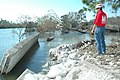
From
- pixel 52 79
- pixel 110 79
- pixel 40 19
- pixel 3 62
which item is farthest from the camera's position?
pixel 40 19

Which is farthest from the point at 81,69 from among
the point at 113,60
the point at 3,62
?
the point at 3,62

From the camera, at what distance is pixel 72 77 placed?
6074 millimetres

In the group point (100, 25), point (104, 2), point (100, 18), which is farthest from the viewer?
point (104, 2)

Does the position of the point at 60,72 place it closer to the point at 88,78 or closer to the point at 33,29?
the point at 88,78

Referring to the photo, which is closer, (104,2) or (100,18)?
(100,18)

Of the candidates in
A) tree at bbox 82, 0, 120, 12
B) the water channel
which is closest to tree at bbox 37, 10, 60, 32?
the water channel

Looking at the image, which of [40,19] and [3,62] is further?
[40,19]

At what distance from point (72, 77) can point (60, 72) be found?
86 cm

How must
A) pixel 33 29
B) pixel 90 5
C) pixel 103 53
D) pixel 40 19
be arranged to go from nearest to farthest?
pixel 103 53 → pixel 90 5 → pixel 40 19 → pixel 33 29

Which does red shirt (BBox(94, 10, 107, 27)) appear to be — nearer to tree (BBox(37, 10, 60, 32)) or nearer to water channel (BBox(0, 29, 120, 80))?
water channel (BBox(0, 29, 120, 80))

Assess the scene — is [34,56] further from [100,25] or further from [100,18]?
[100,18]

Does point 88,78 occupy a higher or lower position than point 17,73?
higher

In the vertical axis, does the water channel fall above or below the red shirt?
below

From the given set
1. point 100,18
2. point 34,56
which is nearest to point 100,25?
point 100,18
